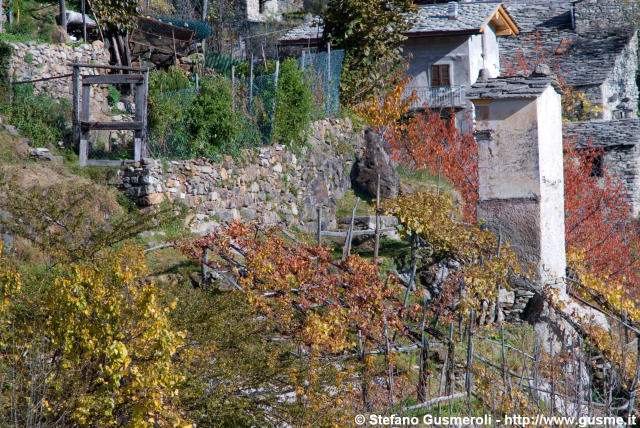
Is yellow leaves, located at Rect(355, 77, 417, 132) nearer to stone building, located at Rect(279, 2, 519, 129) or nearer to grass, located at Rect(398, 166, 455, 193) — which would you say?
grass, located at Rect(398, 166, 455, 193)

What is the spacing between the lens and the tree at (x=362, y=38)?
61.8 feet

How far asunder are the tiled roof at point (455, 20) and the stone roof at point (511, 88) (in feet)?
43.3

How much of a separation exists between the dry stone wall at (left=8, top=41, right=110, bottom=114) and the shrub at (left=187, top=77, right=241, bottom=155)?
9.20 feet

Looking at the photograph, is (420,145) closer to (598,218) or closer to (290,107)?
(598,218)

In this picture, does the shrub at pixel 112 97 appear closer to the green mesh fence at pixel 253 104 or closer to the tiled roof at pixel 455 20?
the green mesh fence at pixel 253 104

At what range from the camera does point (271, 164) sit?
1503cm

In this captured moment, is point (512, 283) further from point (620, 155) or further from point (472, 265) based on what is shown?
point (620, 155)

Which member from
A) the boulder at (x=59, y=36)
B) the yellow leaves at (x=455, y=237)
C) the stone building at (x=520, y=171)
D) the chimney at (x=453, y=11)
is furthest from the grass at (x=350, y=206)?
the chimney at (x=453, y=11)

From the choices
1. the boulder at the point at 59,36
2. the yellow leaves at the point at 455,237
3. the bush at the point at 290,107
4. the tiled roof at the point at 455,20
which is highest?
the tiled roof at the point at 455,20

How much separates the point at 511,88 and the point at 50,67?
936 cm

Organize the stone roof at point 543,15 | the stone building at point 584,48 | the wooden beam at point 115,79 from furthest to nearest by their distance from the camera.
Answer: the stone roof at point 543,15 < the stone building at point 584,48 < the wooden beam at point 115,79

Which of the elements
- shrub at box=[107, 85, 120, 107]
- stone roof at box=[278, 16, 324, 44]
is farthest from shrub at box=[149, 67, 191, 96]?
stone roof at box=[278, 16, 324, 44]

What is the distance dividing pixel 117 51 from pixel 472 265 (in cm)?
1121

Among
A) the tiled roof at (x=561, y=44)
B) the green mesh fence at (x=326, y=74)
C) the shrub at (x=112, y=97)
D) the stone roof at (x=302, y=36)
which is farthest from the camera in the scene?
the tiled roof at (x=561, y=44)
